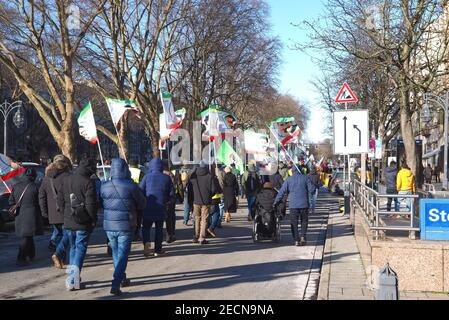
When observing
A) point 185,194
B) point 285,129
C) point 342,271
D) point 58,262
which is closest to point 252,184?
point 185,194

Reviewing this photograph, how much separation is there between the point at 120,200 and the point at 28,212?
3277 mm

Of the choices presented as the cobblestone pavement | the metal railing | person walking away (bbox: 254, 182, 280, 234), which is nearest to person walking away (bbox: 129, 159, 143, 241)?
the cobblestone pavement

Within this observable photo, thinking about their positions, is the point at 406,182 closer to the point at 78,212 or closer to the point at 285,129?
the point at 285,129

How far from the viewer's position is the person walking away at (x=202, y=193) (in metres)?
12.5

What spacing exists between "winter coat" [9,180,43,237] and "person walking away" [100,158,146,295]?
9.66 feet

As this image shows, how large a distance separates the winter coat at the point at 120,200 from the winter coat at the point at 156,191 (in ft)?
9.74

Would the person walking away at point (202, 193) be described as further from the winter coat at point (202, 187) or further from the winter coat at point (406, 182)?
the winter coat at point (406, 182)

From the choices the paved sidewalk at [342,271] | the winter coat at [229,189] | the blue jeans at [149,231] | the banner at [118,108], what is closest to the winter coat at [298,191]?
the paved sidewalk at [342,271]

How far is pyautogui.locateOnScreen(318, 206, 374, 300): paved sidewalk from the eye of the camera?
7.51 meters

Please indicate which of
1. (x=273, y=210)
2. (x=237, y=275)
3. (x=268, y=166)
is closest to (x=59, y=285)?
(x=237, y=275)

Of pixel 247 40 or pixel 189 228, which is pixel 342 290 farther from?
pixel 247 40

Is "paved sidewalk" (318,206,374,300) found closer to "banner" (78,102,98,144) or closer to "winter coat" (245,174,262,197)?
"winter coat" (245,174,262,197)

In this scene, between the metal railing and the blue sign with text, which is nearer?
the blue sign with text

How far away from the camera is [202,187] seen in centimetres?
1252
